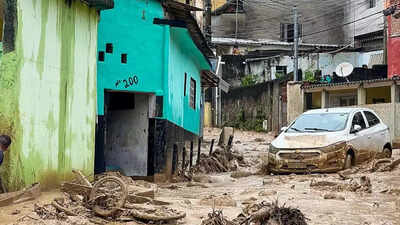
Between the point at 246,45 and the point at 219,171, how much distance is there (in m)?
25.7

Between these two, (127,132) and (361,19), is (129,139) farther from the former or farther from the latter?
(361,19)

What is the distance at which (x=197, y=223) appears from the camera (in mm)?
7125

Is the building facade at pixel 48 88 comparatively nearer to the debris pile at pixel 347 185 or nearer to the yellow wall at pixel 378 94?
the debris pile at pixel 347 185

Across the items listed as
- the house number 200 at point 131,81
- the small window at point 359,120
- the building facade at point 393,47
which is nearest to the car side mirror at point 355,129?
the small window at point 359,120

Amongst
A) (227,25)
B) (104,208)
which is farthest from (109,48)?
(227,25)

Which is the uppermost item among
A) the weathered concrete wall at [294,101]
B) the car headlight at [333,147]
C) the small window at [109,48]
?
the small window at [109,48]

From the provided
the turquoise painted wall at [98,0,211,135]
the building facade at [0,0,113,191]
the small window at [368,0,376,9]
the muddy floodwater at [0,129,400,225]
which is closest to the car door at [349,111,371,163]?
the muddy floodwater at [0,129,400,225]

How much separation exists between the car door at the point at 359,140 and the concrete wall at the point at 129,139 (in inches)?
197

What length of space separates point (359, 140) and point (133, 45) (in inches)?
236

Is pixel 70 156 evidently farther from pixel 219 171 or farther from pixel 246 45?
pixel 246 45

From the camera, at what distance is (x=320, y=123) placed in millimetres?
14039

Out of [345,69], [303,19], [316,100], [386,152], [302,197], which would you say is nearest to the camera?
[302,197]

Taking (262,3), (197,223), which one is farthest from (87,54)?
(262,3)

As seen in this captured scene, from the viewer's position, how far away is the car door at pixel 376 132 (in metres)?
14.2
